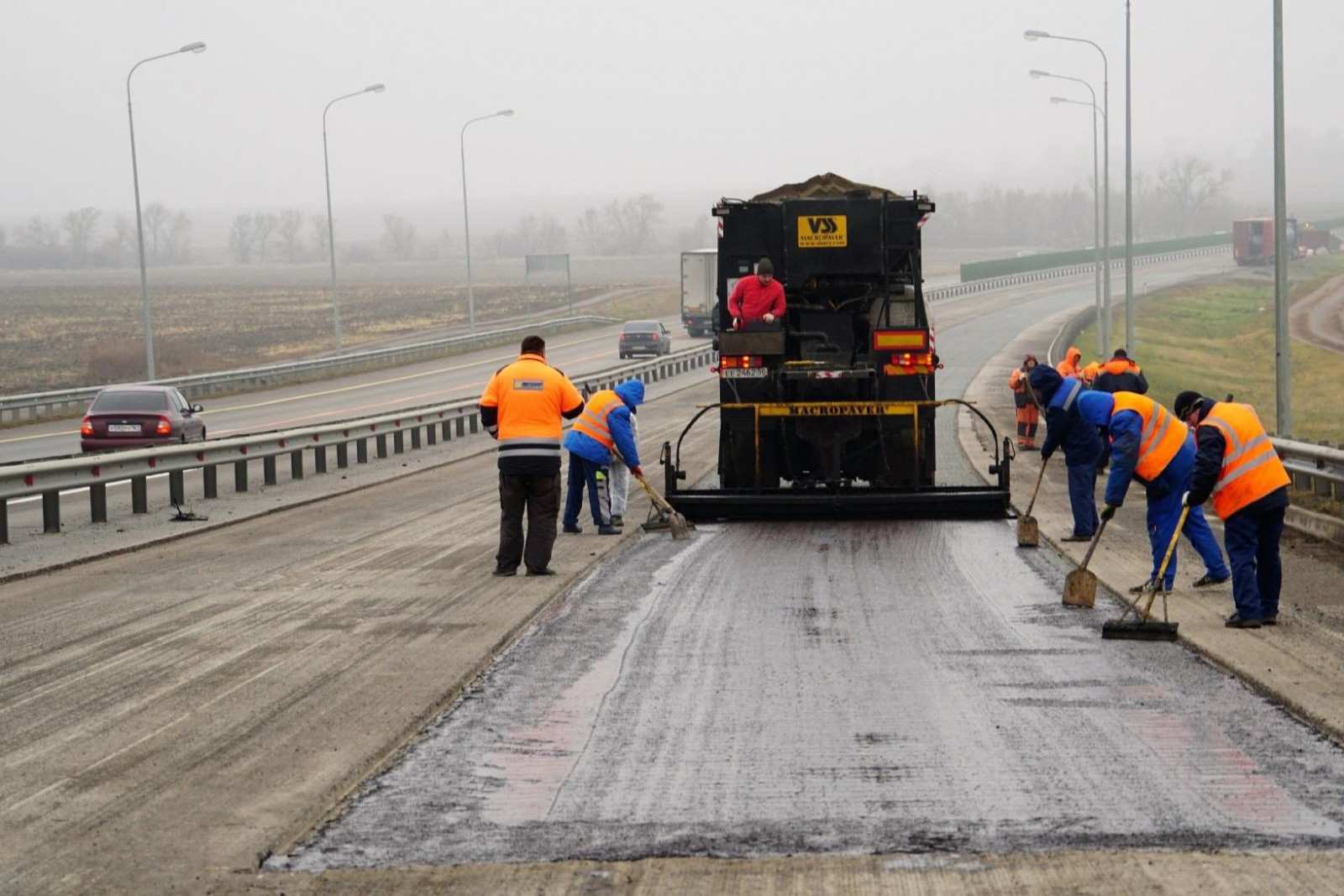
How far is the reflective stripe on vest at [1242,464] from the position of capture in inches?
440

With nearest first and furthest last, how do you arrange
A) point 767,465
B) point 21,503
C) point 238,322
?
point 767,465 < point 21,503 < point 238,322

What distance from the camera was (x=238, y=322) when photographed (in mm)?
91250

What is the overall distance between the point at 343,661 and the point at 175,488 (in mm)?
11219

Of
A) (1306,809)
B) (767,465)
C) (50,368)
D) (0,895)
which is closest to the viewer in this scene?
(0,895)

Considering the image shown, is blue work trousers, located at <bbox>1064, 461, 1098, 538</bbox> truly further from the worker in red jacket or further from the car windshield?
Answer: the car windshield

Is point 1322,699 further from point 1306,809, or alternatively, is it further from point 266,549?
point 266,549

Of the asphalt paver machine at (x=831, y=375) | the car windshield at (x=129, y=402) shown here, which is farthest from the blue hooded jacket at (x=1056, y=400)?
the car windshield at (x=129, y=402)

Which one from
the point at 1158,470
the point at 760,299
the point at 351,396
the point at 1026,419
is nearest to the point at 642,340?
the point at 351,396

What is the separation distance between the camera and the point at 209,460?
2203 cm

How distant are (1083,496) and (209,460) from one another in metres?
10.9

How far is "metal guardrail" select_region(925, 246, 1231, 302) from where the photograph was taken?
95.3 m

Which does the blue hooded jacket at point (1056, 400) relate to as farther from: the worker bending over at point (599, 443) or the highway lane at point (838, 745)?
the worker bending over at point (599, 443)

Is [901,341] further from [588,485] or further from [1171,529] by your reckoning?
[1171,529]

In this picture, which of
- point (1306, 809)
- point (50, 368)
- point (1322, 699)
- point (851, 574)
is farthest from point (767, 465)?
point (50, 368)
